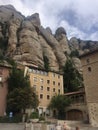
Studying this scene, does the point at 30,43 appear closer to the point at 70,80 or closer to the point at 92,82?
the point at 70,80

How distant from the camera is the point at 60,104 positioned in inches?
2125

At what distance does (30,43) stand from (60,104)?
2596 centimetres

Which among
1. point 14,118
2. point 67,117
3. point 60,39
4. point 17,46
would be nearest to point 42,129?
point 14,118

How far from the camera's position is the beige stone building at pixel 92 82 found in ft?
142

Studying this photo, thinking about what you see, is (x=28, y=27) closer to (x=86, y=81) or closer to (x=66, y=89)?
(x=66, y=89)

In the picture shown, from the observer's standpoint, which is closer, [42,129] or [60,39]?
[42,129]

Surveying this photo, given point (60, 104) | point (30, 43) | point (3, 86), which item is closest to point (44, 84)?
point (60, 104)

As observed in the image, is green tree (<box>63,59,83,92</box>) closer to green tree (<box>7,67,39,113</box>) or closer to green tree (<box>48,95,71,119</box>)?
green tree (<box>48,95,71,119</box>)

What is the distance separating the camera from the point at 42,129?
21.0 metres

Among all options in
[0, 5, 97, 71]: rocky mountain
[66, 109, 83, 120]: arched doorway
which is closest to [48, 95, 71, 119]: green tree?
[66, 109, 83, 120]: arched doorway

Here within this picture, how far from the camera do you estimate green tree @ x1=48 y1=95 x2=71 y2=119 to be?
5392cm

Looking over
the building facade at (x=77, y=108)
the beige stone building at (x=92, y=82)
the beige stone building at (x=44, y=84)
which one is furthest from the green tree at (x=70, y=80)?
the beige stone building at (x=92, y=82)

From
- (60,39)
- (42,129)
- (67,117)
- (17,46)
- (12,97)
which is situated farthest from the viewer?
(60,39)

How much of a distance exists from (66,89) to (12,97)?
25.5 metres
